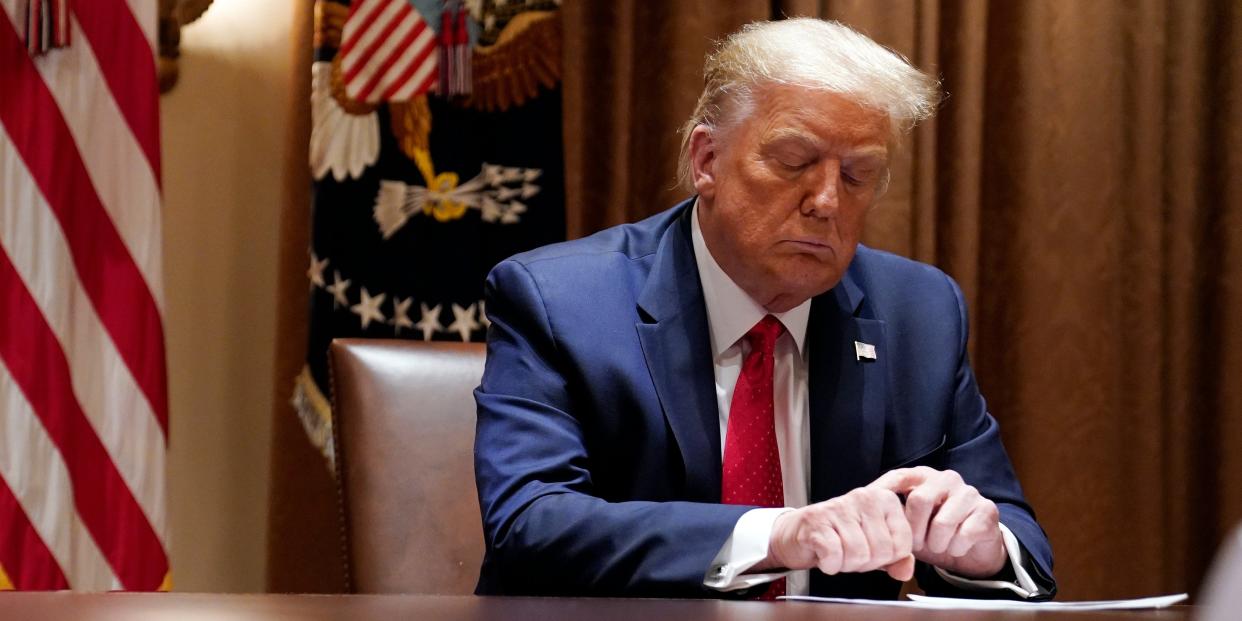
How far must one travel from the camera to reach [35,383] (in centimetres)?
Result: 249

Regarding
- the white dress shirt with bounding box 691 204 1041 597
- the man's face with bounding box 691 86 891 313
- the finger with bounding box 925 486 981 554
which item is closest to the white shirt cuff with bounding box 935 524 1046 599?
the finger with bounding box 925 486 981 554

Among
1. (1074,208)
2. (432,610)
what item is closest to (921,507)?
(432,610)

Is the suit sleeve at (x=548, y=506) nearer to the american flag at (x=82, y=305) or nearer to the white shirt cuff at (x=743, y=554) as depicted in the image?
the white shirt cuff at (x=743, y=554)

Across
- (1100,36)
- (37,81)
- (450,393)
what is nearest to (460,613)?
(450,393)

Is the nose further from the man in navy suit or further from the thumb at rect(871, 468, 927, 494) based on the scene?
the thumb at rect(871, 468, 927, 494)

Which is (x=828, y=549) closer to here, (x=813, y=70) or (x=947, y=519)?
(x=947, y=519)

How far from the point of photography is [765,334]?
1973 millimetres

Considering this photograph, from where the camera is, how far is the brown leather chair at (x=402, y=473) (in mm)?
1893

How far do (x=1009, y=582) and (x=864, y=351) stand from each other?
44cm

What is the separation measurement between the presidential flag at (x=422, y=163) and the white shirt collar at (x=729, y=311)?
95 centimetres

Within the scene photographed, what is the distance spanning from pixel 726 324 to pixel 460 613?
0.99m

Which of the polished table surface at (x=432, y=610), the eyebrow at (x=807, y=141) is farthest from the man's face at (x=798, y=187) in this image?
the polished table surface at (x=432, y=610)

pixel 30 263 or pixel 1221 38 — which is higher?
pixel 1221 38

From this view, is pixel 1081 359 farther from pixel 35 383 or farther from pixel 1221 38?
pixel 35 383
